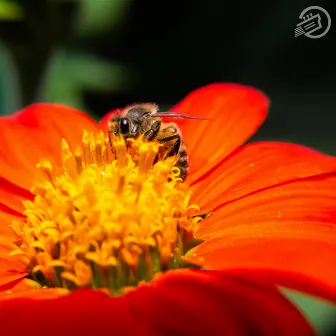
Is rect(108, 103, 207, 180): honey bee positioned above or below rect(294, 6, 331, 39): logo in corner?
below

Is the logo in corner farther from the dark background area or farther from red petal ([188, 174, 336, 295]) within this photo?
red petal ([188, 174, 336, 295])

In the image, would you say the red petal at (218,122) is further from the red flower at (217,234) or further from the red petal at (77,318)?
the red petal at (77,318)

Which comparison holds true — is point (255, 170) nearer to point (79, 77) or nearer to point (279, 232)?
point (279, 232)

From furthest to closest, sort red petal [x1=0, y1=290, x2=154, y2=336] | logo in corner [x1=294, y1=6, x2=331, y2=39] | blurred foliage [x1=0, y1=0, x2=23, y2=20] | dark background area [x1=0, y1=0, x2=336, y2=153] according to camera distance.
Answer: dark background area [x1=0, y1=0, x2=336, y2=153], logo in corner [x1=294, y1=6, x2=331, y2=39], blurred foliage [x1=0, y1=0, x2=23, y2=20], red petal [x1=0, y1=290, x2=154, y2=336]

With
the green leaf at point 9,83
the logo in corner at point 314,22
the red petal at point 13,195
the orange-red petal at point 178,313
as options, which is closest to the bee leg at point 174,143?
the red petal at point 13,195

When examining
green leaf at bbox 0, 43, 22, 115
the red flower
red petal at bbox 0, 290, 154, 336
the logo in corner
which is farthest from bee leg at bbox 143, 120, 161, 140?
the logo in corner

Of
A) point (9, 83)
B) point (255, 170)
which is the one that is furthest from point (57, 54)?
point (255, 170)

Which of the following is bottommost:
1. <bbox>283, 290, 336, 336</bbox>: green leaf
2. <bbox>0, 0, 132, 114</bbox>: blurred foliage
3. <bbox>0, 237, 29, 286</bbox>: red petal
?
<bbox>283, 290, 336, 336</bbox>: green leaf
